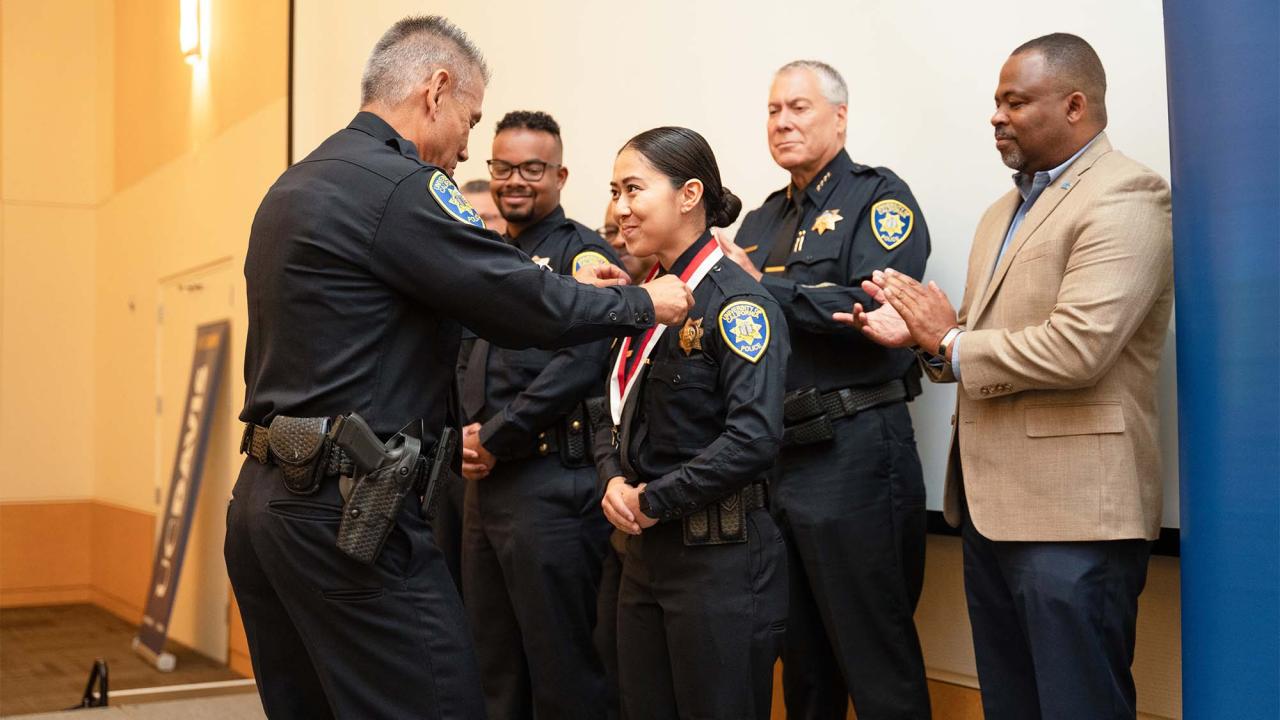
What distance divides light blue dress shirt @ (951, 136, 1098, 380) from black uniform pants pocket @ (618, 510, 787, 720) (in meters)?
0.51

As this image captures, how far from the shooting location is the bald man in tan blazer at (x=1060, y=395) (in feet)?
7.41

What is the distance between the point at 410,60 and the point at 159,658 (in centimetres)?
505

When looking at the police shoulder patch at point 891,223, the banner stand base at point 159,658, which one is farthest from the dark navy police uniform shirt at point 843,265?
the banner stand base at point 159,658

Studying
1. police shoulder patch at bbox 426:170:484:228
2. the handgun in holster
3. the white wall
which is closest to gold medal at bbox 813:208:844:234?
the white wall

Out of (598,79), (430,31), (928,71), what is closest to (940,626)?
(928,71)

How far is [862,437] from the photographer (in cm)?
295

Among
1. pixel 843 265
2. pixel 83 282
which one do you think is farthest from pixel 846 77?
pixel 83 282

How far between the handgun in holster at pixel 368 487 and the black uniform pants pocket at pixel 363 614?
39 mm

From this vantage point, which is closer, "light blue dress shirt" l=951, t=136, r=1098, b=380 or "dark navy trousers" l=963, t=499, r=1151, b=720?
"dark navy trousers" l=963, t=499, r=1151, b=720

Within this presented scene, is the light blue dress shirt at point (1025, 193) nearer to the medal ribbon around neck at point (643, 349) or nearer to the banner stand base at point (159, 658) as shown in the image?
the medal ribbon around neck at point (643, 349)

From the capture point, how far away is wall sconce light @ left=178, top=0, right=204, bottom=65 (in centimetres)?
730

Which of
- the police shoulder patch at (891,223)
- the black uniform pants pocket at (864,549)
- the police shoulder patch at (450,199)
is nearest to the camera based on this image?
the police shoulder patch at (450,199)

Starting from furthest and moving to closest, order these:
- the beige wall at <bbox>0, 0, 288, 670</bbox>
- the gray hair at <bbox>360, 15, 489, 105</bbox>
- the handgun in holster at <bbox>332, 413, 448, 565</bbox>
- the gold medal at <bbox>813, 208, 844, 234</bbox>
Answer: the beige wall at <bbox>0, 0, 288, 670</bbox> < the gold medal at <bbox>813, 208, 844, 234</bbox> < the gray hair at <bbox>360, 15, 489, 105</bbox> < the handgun in holster at <bbox>332, 413, 448, 565</bbox>

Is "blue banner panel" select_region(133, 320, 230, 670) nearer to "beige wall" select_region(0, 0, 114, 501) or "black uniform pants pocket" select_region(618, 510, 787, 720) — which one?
"beige wall" select_region(0, 0, 114, 501)
